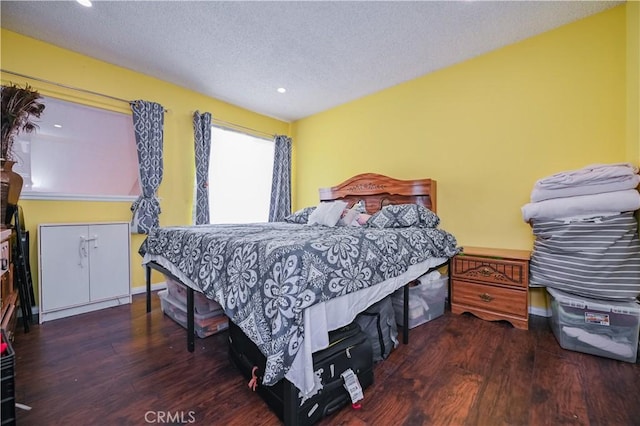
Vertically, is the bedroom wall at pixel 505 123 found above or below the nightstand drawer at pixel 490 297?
above

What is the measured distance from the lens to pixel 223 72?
10.0 ft

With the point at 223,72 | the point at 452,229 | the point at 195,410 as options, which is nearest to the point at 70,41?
the point at 223,72

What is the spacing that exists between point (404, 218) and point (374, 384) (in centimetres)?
149

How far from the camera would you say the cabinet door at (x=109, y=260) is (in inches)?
101

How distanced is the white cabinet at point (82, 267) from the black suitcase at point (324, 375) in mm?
1901

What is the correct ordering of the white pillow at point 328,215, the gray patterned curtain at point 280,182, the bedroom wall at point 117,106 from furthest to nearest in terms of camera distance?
the gray patterned curtain at point 280,182, the white pillow at point 328,215, the bedroom wall at point 117,106

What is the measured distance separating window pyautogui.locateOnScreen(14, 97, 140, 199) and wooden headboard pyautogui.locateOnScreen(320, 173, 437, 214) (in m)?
2.50

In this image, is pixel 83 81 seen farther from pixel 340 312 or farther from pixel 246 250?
pixel 340 312

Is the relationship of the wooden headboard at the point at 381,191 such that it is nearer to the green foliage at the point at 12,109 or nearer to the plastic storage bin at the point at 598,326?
the plastic storage bin at the point at 598,326

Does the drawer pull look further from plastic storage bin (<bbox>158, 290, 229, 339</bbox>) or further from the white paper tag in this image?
plastic storage bin (<bbox>158, 290, 229, 339</bbox>)

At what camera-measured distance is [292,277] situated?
115 cm

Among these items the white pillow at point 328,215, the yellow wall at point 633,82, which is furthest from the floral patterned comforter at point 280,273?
the yellow wall at point 633,82

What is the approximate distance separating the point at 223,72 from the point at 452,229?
3.11 metres

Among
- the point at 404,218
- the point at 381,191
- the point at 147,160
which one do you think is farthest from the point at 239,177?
the point at 404,218
